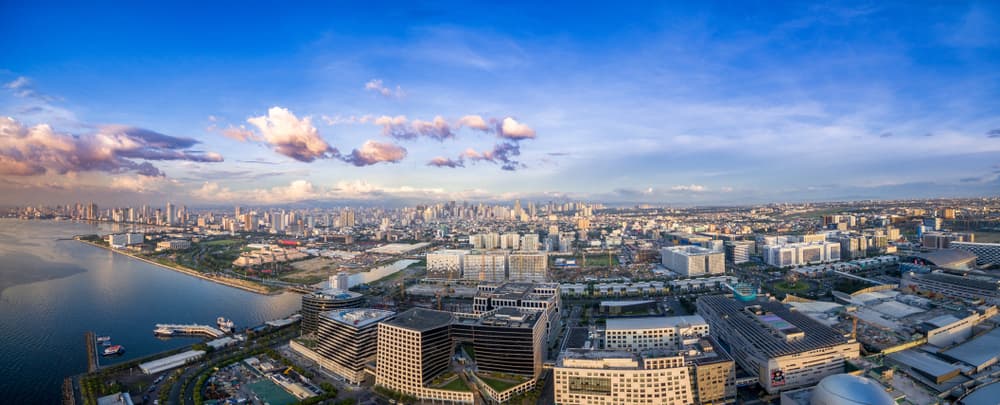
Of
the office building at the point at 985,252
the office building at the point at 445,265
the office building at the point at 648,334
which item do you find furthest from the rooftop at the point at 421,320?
the office building at the point at 985,252

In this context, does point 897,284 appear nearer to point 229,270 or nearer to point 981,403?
point 981,403

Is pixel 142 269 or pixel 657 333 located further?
pixel 142 269

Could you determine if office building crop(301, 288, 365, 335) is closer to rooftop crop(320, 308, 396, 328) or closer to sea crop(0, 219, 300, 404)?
rooftop crop(320, 308, 396, 328)

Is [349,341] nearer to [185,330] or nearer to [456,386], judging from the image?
[456,386]

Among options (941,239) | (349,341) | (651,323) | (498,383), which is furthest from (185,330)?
(941,239)

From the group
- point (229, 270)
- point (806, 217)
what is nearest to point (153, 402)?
point (229, 270)

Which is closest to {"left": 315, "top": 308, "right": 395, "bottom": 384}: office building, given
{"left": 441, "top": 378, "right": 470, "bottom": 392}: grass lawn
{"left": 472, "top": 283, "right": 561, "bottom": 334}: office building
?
{"left": 441, "top": 378, "right": 470, "bottom": 392}: grass lawn

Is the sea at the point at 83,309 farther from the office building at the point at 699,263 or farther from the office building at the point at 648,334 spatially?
the office building at the point at 699,263
